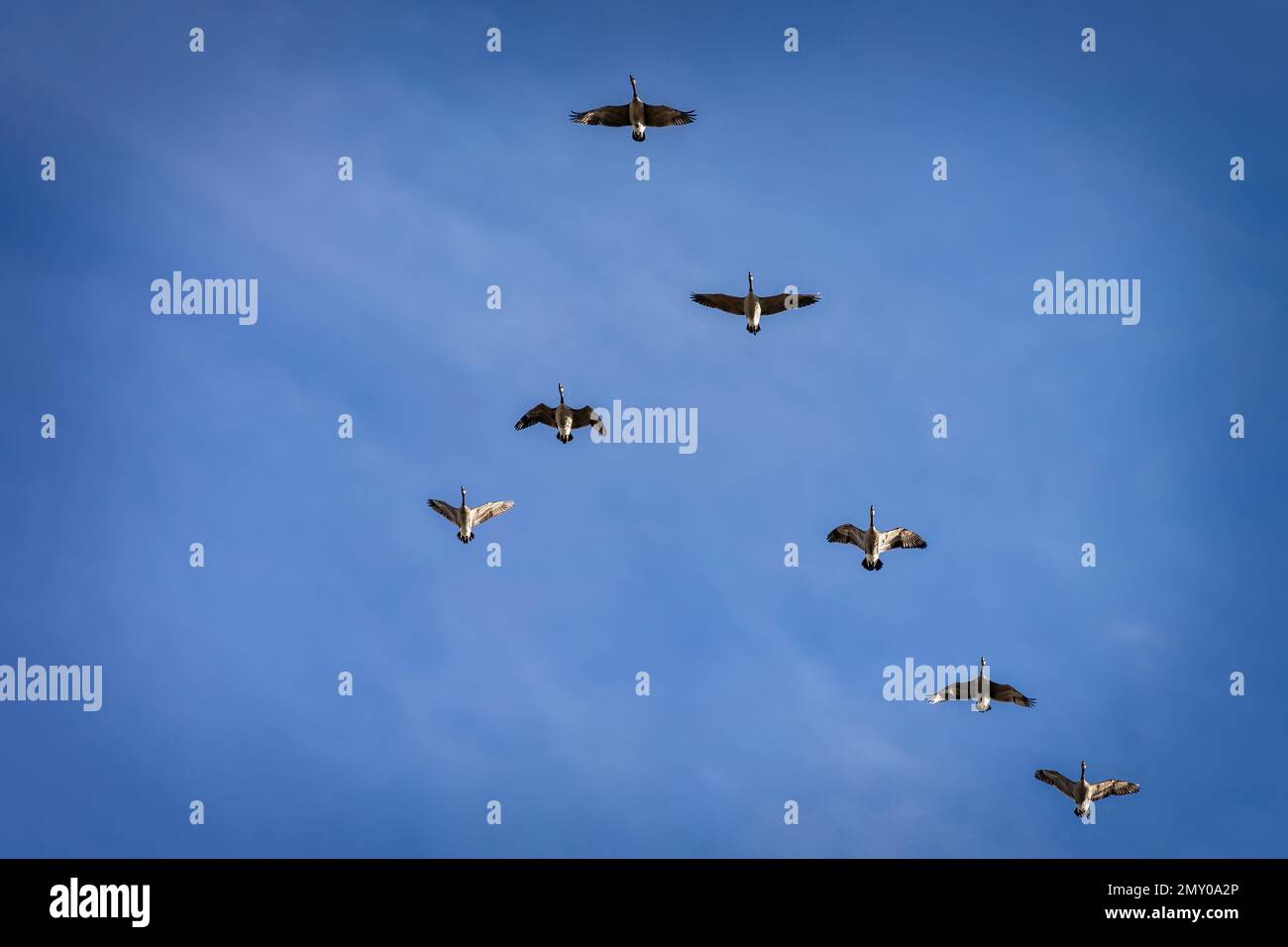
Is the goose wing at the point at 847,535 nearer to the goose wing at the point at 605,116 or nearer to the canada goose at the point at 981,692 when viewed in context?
the canada goose at the point at 981,692

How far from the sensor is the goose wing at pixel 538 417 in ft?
289

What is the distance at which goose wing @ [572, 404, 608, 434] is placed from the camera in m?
87.6

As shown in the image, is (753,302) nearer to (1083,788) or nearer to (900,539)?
(900,539)

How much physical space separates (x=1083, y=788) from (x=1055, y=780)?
1.58 m

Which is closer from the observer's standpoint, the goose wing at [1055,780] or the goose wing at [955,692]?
the goose wing at [955,692]

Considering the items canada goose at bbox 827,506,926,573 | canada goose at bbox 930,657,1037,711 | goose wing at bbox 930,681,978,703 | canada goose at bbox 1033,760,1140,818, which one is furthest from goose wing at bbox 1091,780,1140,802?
canada goose at bbox 827,506,926,573

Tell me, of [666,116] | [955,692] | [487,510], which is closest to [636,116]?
[666,116]

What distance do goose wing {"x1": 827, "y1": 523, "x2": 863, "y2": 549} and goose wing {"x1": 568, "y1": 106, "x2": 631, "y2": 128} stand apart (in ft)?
78.3

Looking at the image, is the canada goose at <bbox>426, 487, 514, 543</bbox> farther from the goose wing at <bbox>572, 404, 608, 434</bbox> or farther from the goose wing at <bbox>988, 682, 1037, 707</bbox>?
the goose wing at <bbox>988, 682, 1037, 707</bbox>

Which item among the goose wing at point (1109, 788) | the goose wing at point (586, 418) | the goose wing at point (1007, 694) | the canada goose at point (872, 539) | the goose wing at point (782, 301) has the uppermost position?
the goose wing at point (782, 301)

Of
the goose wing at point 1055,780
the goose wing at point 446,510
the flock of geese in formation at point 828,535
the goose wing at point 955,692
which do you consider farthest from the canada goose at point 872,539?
the goose wing at point 446,510
